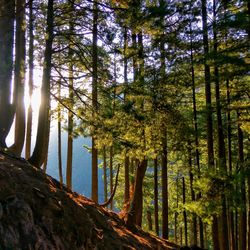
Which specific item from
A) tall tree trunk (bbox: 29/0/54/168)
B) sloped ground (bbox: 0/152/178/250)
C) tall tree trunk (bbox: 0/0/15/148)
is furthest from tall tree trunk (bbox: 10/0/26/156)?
sloped ground (bbox: 0/152/178/250)

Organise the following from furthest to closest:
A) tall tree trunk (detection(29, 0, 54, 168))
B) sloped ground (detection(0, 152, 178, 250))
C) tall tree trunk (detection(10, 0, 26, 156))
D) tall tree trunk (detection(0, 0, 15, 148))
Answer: tall tree trunk (detection(10, 0, 26, 156)), tall tree trunk (detection(0, 0, 15, 148)), tall tree trunk (detection(29, 0, 54, 168)), sloped ground (detection(0, 152, 178, 250))

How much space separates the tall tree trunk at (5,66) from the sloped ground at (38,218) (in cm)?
112

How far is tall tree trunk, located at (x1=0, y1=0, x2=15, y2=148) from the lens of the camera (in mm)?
9938

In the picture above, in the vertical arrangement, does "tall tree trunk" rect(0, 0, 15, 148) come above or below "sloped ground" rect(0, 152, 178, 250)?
above

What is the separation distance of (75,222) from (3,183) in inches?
76.4

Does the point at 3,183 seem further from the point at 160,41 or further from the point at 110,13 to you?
the point at 160,41

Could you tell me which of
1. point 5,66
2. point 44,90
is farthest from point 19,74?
point 44,90

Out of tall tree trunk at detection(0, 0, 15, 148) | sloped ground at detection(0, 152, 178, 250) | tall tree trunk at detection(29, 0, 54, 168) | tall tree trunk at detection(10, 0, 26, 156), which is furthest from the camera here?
tall tree trunk at detection(10, 0, 26, 156)

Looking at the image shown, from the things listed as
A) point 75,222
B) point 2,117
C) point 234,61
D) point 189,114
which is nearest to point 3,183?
point 75,222

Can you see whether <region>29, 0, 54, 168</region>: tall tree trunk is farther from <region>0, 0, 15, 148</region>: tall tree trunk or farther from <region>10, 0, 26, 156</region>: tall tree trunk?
<region>0, 0, 15, 148</region>: tall tree trunk

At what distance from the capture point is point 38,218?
6.85m

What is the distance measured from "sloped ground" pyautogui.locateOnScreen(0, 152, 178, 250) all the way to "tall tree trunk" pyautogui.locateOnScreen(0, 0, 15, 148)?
1.12 meters

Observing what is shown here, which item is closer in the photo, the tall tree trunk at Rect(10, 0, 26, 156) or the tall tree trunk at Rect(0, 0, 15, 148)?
the tall tree trunk at Rect(0, 0, 15, 148)

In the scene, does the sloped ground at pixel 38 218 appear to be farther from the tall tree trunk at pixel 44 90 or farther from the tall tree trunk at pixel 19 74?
the tall tree trunk at pixel 19 74
